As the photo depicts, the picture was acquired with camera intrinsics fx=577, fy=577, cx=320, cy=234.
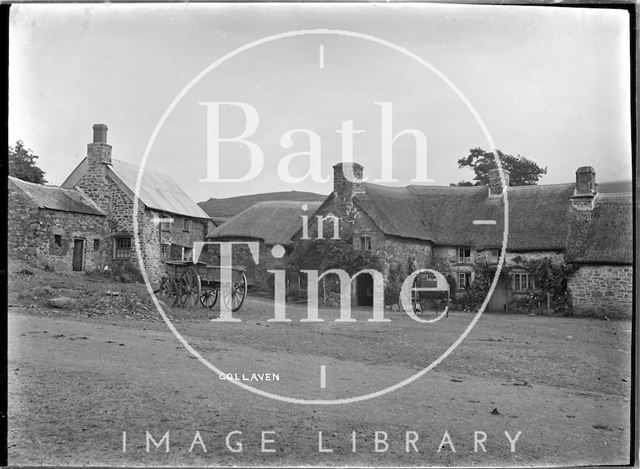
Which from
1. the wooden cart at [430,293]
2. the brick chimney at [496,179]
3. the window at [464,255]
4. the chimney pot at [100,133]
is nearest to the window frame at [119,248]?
the chimney pot at [100,133]

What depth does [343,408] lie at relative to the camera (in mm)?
5641

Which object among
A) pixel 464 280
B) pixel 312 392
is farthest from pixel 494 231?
pixel 312 392

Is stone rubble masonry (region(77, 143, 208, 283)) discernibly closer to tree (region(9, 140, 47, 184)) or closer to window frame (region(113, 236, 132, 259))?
window frame (region(113, 236, 132, 259))

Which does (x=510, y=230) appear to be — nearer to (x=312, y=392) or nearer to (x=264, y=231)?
(x=264, y=231)

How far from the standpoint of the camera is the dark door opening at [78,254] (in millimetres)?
6520

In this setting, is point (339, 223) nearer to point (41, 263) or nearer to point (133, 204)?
point (133, 204)

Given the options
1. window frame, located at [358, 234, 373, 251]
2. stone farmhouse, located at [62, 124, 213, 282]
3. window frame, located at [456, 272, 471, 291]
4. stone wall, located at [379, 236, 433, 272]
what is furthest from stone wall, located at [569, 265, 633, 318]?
stone farmhouse, located at [62, 124, 213, 282]

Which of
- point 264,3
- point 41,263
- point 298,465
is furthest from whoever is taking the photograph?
point 41,263

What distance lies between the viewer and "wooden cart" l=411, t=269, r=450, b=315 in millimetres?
6363

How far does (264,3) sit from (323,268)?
283cm

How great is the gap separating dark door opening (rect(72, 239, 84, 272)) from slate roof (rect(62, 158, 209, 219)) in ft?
2.19

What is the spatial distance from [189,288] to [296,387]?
1.59 m

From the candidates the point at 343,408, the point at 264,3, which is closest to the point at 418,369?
the point at 343,408

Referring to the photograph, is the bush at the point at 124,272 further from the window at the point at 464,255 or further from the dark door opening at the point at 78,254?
the window at the point at 464,255
